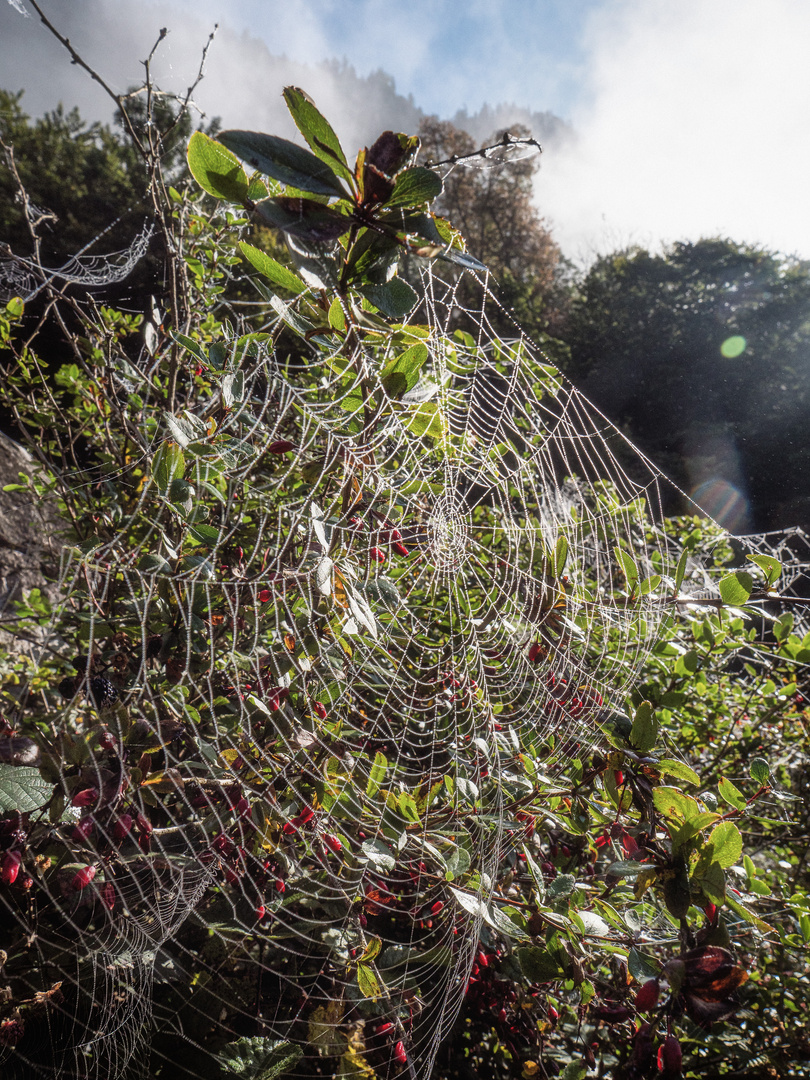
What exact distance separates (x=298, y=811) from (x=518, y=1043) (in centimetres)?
74

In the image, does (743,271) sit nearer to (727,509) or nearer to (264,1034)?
(727,509)

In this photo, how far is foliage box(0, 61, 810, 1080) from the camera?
576 millimetres

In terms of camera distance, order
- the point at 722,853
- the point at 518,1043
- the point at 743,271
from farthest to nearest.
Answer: the point at 743,271 < the point at 518,1043 < the point at 722,853

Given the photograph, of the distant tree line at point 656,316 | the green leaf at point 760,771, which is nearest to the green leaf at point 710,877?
the green leaf at point 760,771

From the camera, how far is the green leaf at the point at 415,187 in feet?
1.60

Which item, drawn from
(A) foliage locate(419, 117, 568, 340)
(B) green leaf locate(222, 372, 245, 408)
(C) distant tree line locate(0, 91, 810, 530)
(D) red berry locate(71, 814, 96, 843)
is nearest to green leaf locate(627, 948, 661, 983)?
(D) red berry locate(71, 814, 96, 843)

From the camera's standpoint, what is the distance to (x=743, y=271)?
946 centimetres

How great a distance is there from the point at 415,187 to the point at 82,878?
871mm

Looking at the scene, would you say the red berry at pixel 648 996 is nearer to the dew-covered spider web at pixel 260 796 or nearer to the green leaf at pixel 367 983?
the dew-covered spider web at pixel 260 796

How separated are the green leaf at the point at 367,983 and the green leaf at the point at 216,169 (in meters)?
0.97

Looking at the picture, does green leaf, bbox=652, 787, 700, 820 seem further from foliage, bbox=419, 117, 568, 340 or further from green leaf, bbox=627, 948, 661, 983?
foliage, bbox=419, 117, 568, 340

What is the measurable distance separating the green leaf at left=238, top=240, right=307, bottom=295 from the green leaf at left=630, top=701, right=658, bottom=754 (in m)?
0.68

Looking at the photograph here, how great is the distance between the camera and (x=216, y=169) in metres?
0.53

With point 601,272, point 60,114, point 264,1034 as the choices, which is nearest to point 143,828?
point 264,1034
